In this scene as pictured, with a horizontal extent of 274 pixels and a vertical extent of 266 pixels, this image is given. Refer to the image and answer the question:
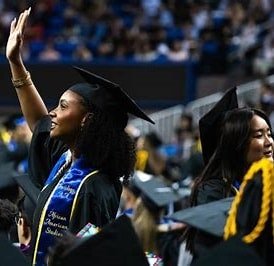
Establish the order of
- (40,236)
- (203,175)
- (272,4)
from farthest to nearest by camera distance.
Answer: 1. (272,4)
2. (203,175)
3. (40,236)

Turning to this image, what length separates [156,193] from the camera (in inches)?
293

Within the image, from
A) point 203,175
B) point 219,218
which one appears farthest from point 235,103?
point 219,218

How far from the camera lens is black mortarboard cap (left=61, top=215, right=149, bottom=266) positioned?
9.05ft

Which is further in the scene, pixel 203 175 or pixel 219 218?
pixel 203 175

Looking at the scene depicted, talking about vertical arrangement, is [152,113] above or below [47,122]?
below

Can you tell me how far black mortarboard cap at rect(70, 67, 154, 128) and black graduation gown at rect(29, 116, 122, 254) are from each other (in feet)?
0.84

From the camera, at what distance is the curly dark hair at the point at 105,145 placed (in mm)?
3938

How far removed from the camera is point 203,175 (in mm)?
4152

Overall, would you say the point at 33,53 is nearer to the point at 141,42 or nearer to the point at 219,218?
the point at 141,42

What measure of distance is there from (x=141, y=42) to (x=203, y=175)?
42.4 feet

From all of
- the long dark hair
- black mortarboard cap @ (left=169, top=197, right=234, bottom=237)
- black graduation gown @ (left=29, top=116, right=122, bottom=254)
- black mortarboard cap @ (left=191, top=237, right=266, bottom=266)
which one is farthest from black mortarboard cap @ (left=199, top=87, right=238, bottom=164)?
black mortarboard cap @ (left=191, top=237, right=266, bottom=266)

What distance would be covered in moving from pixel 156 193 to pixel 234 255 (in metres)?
4.71

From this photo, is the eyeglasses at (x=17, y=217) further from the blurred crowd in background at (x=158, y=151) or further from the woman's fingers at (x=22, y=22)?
the blurred crowd in background at (x=158, y=151)

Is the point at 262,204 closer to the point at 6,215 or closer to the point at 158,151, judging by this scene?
the point at 6,215
